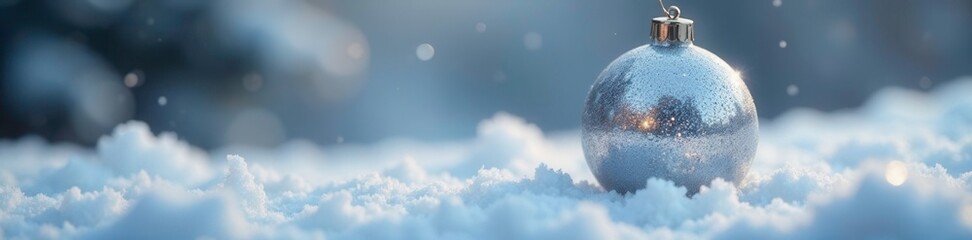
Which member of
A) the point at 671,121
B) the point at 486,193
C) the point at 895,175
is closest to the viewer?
the point at 895,175

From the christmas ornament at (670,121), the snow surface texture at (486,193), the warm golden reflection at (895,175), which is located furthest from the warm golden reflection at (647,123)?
the warm golden reflection at (895,175)

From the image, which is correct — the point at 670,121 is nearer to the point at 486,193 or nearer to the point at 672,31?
the point at 672,31

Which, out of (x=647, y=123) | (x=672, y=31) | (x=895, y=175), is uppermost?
(x=672, y=31)

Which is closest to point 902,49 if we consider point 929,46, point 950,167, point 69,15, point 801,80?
point 929,46

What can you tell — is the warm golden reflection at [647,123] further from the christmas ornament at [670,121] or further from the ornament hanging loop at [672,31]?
the ornament hanging loop at [672,31]

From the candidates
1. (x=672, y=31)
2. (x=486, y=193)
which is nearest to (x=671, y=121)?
(x=672, y=31)

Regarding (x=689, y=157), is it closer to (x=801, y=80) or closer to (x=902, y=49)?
(x=801, y=80)

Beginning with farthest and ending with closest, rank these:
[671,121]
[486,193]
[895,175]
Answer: [486,193], [671,121], [895,175]
